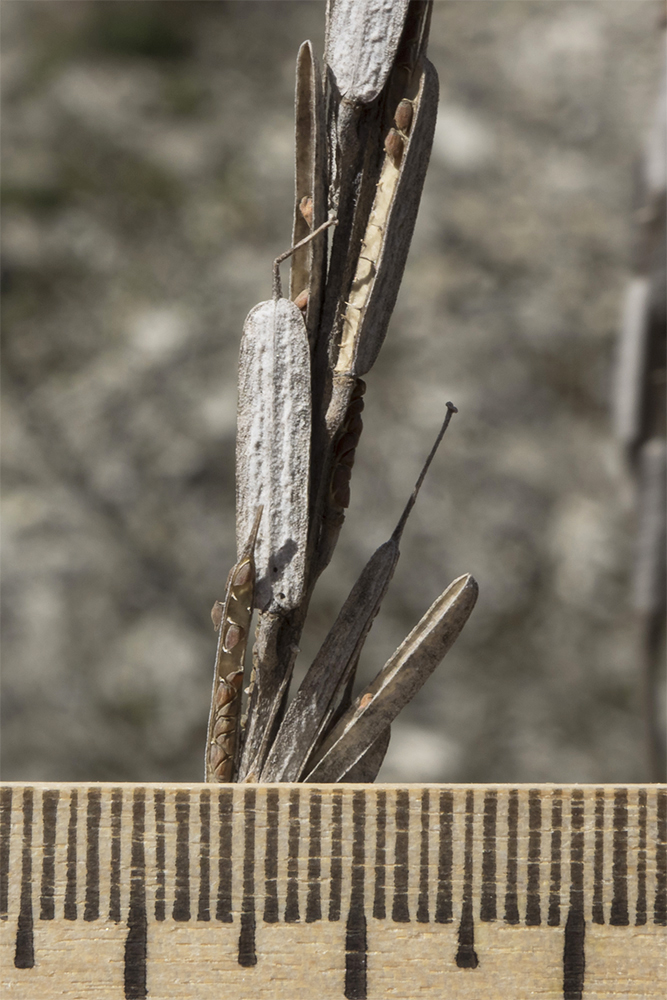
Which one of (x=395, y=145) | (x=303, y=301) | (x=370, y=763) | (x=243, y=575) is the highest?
(x=395, y=145)

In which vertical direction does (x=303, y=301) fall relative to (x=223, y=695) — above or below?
above

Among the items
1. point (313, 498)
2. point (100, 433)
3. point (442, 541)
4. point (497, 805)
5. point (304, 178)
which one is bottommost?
point (497, 805)

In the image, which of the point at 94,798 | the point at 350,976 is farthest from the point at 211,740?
the point at 350,976

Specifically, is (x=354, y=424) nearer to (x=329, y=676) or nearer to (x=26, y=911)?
(x=329, y=676)

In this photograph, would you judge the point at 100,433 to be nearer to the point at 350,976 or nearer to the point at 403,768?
the point at 403,768

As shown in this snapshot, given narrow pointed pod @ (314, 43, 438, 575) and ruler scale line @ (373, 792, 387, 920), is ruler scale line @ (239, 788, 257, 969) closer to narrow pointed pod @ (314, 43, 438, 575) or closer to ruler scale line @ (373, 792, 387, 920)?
ruler scale line @ (373, 792, 387, 920)

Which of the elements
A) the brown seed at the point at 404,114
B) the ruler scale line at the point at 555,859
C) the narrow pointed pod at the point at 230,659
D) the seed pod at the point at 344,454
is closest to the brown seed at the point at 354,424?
the seed pod at the point at 344,454

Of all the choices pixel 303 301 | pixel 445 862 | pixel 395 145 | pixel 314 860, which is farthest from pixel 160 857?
pixel 395 145

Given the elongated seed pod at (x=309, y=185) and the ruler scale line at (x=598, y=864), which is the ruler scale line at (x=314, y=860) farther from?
the elongated seed pod at (x=309, y=185)
